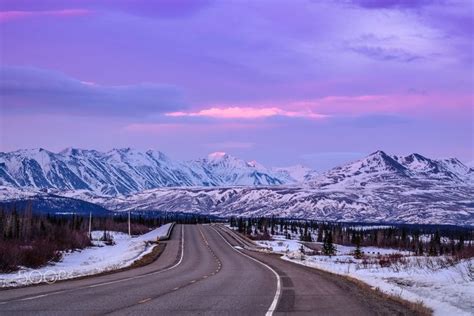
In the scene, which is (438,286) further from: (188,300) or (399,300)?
(188,300)

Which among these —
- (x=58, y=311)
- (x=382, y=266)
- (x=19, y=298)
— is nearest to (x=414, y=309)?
(x=58, y=311)

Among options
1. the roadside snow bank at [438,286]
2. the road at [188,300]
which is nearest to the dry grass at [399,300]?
the roadside snow bank at [438,286]

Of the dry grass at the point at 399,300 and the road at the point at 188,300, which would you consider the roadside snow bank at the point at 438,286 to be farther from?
the road at the point at 188,300

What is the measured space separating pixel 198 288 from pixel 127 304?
698 cm

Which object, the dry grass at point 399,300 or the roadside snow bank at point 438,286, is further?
the roadside snow bank at point 438,286

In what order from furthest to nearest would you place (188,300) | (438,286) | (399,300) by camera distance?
(438,286), (399,300), (188,300)

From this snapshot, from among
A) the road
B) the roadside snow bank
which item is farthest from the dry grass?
the road

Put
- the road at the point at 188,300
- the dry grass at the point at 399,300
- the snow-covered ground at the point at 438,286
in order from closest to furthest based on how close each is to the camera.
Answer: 1. the road at the point at 188,300
2. the dry grass at the point at 399,300
3. the snow-covered ground at the point at 438,286

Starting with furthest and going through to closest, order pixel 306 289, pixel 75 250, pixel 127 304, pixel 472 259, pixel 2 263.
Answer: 1. pixel 75 250
2. pixel 2 263
3. pixel 472 259
4. pixel 306 289
5. pixel 127 304

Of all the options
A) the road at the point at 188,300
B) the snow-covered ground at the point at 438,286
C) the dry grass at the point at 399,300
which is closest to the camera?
the road at the point at 188,300

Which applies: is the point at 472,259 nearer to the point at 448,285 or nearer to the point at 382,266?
the point at 448,285

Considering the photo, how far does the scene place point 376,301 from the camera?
22125mm

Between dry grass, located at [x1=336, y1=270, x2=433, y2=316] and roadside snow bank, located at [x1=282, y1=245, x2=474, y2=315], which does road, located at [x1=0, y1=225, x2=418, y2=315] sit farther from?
roadside snow bank, located at [x1=282, y1=245, x2=474, y2=315]

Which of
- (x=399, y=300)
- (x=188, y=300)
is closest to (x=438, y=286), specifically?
(x=399, y=300)
